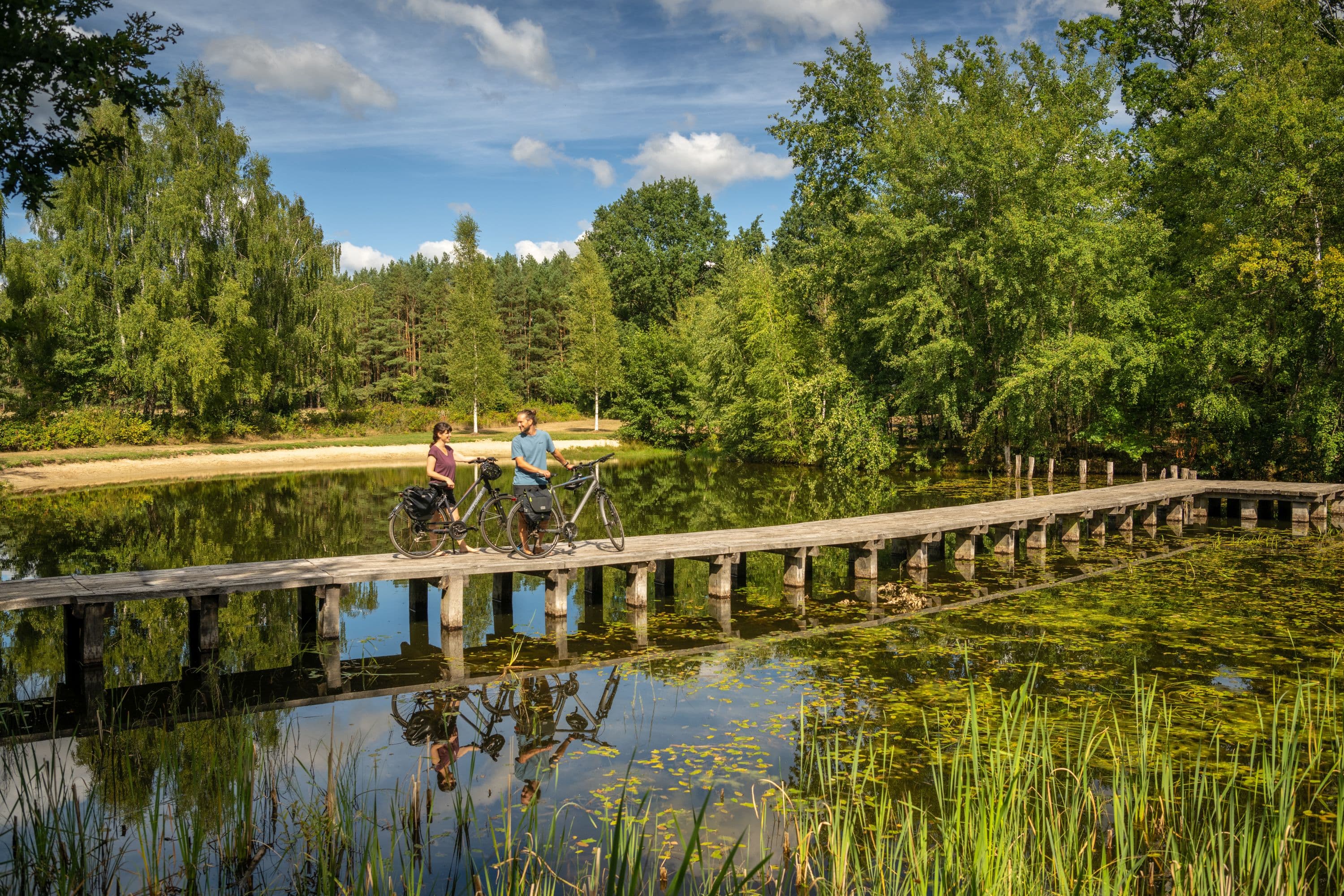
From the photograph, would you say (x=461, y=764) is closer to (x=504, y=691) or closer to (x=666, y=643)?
(x=504, y=691)

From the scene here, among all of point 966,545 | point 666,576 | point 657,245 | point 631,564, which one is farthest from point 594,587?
point 657,245

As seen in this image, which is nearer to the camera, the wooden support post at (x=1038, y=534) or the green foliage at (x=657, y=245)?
the wooden support post at (x=1038, y=534)

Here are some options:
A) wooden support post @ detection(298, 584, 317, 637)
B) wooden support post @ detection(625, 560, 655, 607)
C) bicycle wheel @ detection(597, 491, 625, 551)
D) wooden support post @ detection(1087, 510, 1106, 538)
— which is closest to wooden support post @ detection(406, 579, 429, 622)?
wooden support post @ detection(298, 584, 317, 637)

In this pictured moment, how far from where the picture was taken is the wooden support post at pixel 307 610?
11.5 metres

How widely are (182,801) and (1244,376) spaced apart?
29.3m

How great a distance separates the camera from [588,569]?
1344 centimetres

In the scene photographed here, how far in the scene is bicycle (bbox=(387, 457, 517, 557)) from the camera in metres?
11.2

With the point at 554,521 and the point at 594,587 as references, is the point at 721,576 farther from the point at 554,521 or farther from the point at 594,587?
the point at 554,521

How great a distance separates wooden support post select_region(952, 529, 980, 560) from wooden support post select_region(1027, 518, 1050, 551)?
67.1 inches

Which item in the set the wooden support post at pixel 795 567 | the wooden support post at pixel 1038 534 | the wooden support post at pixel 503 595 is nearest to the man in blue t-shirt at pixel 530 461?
the wooden support post at pixel 503 595

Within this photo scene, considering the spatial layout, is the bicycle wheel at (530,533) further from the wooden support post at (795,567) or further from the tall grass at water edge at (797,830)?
the tall grass at water edge at (797,830)

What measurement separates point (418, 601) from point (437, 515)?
1.84m

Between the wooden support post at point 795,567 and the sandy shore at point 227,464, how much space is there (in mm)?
12439

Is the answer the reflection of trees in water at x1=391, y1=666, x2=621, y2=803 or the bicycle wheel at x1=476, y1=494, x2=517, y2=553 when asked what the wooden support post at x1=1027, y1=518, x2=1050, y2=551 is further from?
the reflection of trees in water at x1=391, y1=666, x2=621, y2=803
